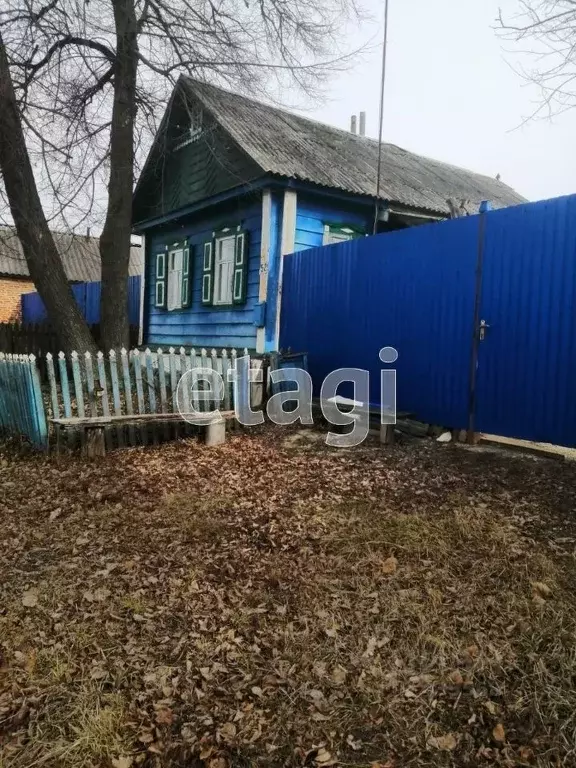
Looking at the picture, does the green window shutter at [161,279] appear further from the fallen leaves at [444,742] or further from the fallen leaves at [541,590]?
the fallen leaves at [444,742]

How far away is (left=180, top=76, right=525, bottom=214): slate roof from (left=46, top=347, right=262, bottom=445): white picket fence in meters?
3.50

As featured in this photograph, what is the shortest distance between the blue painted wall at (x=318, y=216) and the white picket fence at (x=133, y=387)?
316 cm

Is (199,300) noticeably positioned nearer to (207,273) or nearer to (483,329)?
(207,273)

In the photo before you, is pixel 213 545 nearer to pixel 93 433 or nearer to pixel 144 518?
pixel 144 518

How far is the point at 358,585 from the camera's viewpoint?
2980 mm

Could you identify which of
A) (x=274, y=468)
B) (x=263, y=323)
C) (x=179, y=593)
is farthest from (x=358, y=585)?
(x=263, y=323)

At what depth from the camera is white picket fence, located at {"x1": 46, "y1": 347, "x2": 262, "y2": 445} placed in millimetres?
5746

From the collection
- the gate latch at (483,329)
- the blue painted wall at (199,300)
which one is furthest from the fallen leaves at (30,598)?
the blue painted wall at (199,300)
